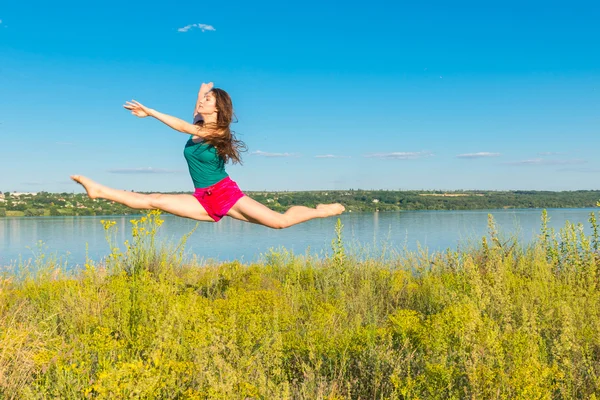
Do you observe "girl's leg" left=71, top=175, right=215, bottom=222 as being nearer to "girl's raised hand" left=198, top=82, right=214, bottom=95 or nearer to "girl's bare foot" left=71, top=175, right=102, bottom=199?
"girl's bare foot" left=71, top=175, right=102, bottom=199

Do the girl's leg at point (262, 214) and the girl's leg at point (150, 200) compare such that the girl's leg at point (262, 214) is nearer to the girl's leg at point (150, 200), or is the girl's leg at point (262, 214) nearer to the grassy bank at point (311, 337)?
the girl's leg at point (150, 200)

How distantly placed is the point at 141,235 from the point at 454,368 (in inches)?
166

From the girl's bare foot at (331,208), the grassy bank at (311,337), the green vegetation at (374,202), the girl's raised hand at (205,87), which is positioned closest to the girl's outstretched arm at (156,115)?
the girl's raised hand at (205,87)

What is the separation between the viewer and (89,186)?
5211 mm

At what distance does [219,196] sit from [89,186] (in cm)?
135

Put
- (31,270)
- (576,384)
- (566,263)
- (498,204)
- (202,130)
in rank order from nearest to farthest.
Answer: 1. (576,384)
2. (202,130)
3. (566,263)
4. (31,270)
5. (498,204)

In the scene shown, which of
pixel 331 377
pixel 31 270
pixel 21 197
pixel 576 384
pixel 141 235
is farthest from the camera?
pixel 21 197

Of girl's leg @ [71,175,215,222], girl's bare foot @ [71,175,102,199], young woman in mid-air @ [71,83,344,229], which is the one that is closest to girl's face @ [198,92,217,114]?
young woman in mid-air @ [71,83,344,229]

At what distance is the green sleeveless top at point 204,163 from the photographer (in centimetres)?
553

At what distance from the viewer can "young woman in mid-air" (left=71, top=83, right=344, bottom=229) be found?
17.9 feet

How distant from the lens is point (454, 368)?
3.68 m

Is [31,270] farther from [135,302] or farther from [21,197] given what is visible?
[21,197]

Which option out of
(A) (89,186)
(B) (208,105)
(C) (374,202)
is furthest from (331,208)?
(C) (374,202)

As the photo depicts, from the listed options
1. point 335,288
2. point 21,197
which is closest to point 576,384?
point 335,288
